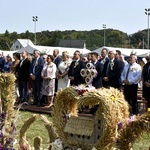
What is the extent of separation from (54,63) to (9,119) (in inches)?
402

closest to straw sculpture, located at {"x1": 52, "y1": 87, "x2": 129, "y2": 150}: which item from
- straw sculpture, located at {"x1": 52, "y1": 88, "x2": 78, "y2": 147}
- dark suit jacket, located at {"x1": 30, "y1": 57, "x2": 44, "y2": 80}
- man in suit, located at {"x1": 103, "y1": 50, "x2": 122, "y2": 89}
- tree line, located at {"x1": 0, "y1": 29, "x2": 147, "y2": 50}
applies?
straw sculpture, located at {"x1": 52, "y1": 88, "x2": 78, "y2": 147}

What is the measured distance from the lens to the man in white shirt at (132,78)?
1050cm

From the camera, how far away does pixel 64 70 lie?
12125 millimetres

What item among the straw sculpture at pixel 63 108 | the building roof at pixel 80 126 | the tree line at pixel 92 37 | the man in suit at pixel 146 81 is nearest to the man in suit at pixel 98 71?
the man in suit at pixel 146 81

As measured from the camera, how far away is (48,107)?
1196 cm

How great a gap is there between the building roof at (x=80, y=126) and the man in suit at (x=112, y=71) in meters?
7.59

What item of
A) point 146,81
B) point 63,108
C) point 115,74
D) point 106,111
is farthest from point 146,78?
point 106,111

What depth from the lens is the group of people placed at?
10562 millimetres

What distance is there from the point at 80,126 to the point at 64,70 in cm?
886

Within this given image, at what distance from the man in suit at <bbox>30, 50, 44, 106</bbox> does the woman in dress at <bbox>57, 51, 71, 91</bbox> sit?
67cm

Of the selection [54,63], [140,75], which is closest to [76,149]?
[140,75]

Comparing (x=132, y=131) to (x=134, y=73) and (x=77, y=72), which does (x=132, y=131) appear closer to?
(x=134, y=73)

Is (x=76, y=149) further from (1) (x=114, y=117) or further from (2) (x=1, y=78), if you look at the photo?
(2) (x=1, y=78)

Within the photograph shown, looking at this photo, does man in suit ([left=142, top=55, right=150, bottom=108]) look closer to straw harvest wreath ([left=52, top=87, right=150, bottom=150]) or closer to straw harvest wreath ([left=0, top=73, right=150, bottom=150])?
straw harvest wreath ([left=0, top=73, right=150, bottom=150])
